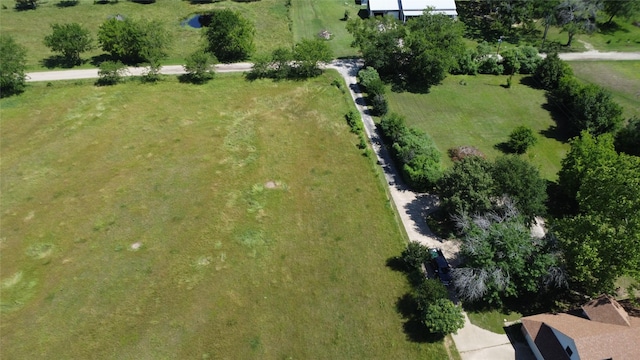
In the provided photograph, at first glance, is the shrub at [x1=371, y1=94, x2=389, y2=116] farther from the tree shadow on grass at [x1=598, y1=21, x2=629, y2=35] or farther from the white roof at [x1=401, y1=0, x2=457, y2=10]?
the tree shadow on grass at [x1=598, y1=21, x2=629, y2=35]

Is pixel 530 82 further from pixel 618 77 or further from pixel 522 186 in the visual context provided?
pixel 522 186

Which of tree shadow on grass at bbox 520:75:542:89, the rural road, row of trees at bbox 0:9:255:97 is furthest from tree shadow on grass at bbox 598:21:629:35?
row of trees at bbox 0:9:255:97

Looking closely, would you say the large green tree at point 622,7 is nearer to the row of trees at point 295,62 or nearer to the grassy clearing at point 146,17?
the row of trees at point 295,62

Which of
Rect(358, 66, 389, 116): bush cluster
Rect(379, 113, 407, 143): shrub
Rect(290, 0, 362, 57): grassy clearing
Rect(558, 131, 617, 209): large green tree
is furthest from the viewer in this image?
Rect(290, 0, 362, 57): grassy clearing

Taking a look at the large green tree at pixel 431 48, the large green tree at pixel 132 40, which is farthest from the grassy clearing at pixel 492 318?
the large green tree at pixel 132 40

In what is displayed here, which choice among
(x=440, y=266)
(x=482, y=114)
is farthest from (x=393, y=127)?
(x=440, y=266)
